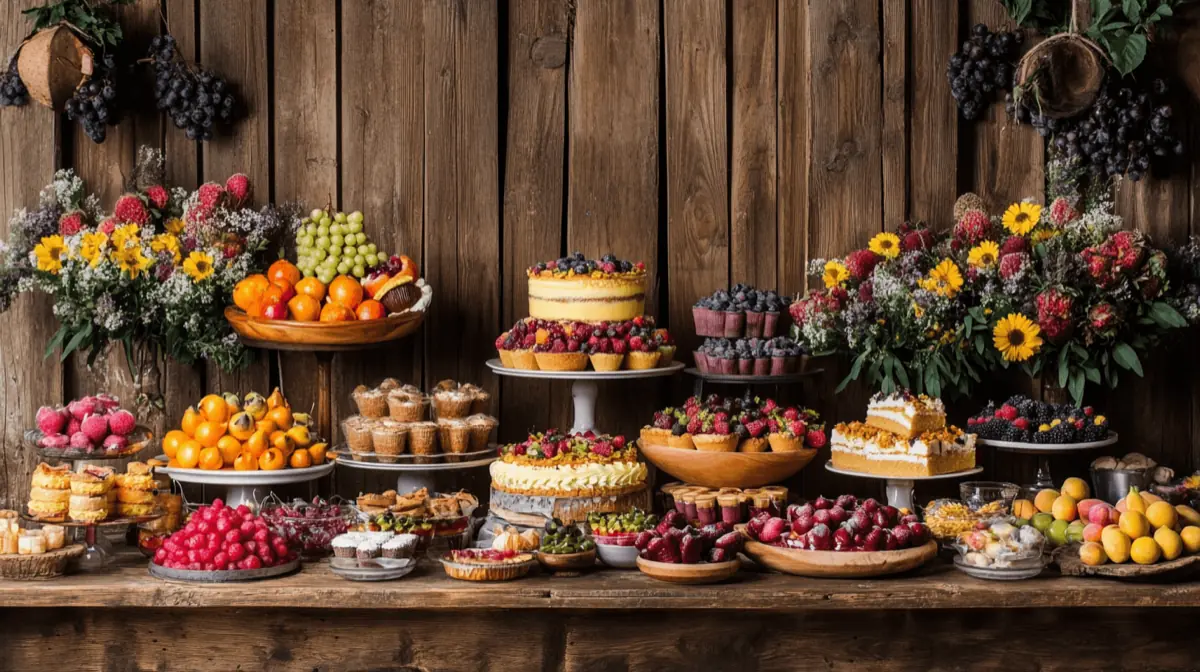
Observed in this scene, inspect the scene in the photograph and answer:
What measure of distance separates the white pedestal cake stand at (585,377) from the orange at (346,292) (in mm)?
577

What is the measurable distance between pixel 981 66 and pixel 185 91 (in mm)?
3335

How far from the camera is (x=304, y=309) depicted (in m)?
5.28

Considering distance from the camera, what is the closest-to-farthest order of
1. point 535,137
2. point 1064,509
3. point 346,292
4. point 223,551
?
point 223,551 < point 1064,509 < point 346,292 < point 535,137

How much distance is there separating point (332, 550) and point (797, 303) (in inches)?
82.7

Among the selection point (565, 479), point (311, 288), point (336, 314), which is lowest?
point (565, 479)

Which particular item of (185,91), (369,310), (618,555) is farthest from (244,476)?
(185,91)

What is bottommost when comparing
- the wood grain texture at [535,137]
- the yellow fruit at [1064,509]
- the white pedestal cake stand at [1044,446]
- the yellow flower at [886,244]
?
the yellow fruit at [1064,509]

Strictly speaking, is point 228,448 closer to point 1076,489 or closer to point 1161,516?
point 1076,489

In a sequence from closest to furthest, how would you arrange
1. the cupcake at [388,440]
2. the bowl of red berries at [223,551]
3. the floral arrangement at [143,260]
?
the bowl of red berries at [223,551], the cupcake at [388,440], the floral arrangement at [143,260]

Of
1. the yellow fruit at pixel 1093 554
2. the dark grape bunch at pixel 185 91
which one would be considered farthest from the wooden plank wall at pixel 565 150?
the yellow fruit at pixel 1093 554

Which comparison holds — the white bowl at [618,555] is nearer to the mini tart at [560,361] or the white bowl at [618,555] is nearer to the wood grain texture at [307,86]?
the mini tart at [560,361]

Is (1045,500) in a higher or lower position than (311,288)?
lower

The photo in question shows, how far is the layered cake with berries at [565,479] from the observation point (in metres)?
4.94

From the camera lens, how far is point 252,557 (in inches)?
172
